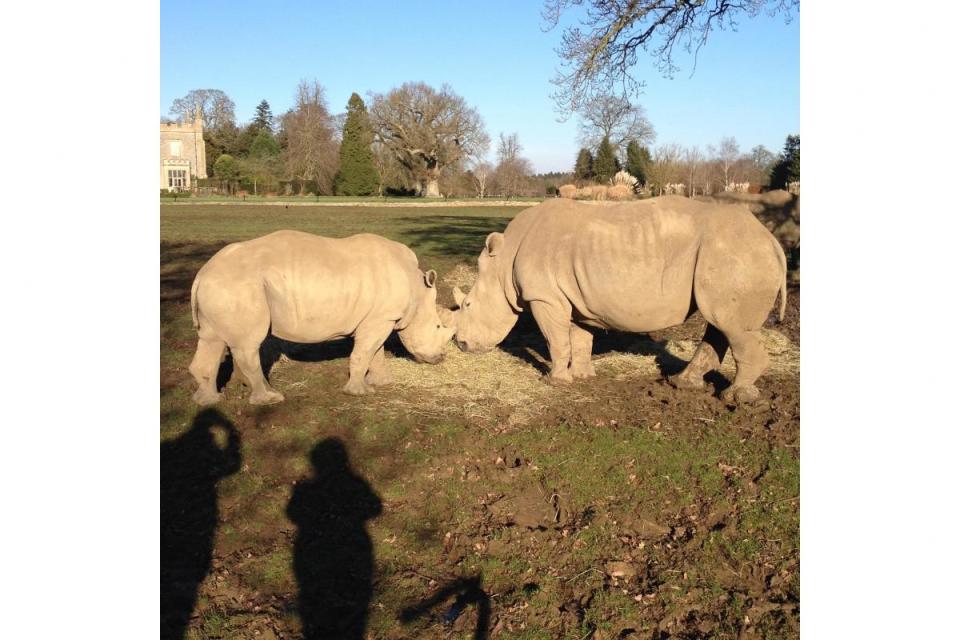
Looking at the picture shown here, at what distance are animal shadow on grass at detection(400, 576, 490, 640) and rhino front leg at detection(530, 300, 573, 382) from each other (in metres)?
4.25

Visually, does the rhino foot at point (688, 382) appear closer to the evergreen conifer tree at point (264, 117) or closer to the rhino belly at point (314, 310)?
the rhino belly at point (314, 310)

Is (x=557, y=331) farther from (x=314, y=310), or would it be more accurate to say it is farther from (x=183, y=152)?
(x=183, y=152)

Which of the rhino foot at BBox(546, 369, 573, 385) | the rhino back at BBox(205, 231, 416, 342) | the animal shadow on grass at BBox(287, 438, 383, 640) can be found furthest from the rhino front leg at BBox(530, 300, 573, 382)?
the animal shadow on grass at BBox(287, 438, 383, 640)

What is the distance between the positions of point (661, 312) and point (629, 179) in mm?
34597

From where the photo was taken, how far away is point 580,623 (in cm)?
407

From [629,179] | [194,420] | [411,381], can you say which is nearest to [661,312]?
[411,381]

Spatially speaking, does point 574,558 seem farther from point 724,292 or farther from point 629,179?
point 629,179

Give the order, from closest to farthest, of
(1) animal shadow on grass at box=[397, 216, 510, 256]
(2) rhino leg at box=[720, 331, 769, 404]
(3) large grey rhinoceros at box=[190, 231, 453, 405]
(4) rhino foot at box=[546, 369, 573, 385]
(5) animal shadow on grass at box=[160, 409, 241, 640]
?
(5) animal shadow on grass at box=[160, 409, 241, 640] → (3) large grey rhinoceros at box=[190, 231, 453, 405] → (2) rhino leg at box=[720, 331, 769, 404] → (4) rhino foot at box=[546, 369, 573, 385] → (1) animal shadow on grass at box=[397, 216, 510, 256]

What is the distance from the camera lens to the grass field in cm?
417

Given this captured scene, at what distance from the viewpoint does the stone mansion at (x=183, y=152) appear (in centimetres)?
7825

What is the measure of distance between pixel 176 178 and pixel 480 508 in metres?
82.2

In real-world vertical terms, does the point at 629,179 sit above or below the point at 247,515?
above

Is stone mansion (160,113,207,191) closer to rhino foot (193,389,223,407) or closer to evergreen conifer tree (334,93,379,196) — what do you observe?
evergreen conifer tree (334,93,379,196)

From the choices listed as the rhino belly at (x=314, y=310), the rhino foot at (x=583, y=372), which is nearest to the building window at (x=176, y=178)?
the rhino belly at (x=314, y=310)
